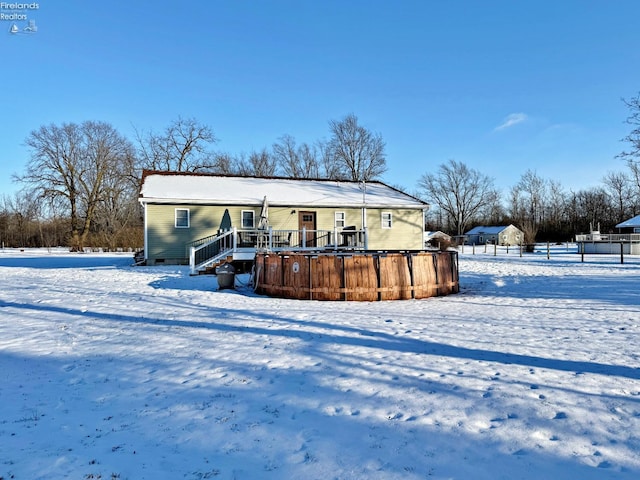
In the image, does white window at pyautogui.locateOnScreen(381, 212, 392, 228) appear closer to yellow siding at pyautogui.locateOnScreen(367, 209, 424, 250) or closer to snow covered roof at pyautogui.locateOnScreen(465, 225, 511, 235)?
yellow siding at pyautogui.locateOnScreen(367, 209, 424, 250)

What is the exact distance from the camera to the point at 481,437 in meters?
3.32

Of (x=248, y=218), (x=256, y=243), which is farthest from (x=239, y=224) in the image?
(x=256, y=243)

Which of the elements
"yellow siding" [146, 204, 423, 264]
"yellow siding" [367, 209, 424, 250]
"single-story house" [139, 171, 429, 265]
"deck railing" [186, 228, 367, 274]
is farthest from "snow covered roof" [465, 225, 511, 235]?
"deck railing" [186, 228, 367, 274]

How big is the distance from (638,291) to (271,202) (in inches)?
666

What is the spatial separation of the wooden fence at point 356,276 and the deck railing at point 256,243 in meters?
4.34

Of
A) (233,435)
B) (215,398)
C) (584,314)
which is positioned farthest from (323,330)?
(584,314)

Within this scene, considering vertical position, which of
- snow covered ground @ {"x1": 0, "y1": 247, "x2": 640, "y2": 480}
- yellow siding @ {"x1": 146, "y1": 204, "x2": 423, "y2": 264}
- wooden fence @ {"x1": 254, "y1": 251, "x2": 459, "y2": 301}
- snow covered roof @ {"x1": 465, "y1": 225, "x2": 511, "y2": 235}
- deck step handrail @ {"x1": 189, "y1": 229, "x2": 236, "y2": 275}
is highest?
snow covered roof @ {"x1": 465, "y1": 225, "x2": 511, "y2": 235}

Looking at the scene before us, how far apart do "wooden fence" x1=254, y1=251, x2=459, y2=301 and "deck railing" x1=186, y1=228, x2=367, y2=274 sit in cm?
434

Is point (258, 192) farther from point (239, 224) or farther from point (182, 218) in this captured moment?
point (182, 218)

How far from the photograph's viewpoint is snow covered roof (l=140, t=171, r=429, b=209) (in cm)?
2219

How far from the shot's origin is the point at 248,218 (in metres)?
23.0

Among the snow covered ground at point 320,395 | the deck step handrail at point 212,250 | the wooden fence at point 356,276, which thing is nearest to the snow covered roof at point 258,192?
the deck step handrail at point 212,250

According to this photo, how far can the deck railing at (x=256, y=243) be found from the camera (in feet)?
54.9

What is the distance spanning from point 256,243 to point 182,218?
631 cm
